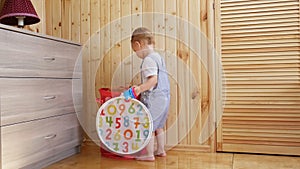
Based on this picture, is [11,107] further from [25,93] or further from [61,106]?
[61,106]

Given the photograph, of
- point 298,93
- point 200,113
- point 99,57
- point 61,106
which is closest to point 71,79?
point 61,106

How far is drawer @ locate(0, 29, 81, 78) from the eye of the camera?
54.2 inches

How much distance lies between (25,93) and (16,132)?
7.8 inches

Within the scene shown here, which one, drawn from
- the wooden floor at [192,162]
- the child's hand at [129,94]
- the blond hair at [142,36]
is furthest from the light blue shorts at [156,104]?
the blond hair at [142,36]

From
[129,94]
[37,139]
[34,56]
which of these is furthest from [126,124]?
[34,56]

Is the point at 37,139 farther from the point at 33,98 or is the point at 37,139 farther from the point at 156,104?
the point at 156,104

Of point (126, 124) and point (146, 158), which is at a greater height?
point (126, 124)

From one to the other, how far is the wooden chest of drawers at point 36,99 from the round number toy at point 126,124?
24 cm

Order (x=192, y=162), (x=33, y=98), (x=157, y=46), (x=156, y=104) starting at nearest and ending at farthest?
(x=33, y=98)
(x=192, y=162)
(x=156, y=104)
(x=157, y=46)

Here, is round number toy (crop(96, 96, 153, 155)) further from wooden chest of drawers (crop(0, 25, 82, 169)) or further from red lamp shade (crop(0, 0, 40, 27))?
red lamp shade (crop(0, 0, 40, 27))

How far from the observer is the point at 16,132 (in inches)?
Answer: 56.0

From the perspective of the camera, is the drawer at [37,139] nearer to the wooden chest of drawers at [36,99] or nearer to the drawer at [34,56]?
the wooden chest of drawers at [36,99]

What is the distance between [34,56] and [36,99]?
8.9 inches

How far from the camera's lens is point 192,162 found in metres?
1.73
